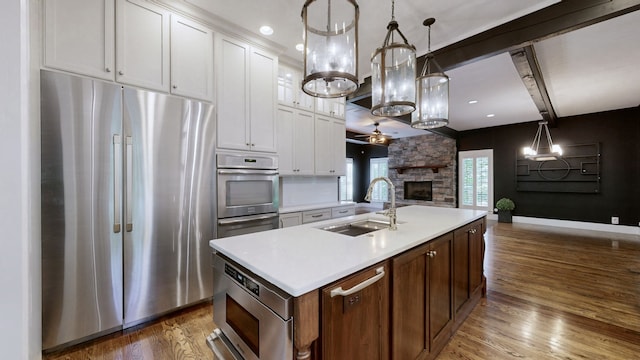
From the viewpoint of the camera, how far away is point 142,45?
2059mm

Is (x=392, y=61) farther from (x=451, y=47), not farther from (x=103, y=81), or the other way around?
(x=103, y=81)

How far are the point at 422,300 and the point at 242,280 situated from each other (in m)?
1.09

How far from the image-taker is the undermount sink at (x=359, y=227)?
1971 millimetres

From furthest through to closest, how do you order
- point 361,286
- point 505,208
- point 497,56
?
point 505,208, point 497,56, point 361,286

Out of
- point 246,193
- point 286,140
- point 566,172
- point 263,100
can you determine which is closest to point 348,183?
point 566,172

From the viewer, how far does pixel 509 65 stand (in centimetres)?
334

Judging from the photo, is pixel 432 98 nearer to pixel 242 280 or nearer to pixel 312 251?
pixel 312 251

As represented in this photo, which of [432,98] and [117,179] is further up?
[432,98]

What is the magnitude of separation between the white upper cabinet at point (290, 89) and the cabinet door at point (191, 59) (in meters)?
1.00

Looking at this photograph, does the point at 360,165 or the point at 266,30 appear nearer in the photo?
the point at 266,30

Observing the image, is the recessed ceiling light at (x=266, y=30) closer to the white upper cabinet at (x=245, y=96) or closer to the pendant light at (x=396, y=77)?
the white upper cabinet at (x=245, y=96)

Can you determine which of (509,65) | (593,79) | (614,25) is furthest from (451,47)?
(593,79)

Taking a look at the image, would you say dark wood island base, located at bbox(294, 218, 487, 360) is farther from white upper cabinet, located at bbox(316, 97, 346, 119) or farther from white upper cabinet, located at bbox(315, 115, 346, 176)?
white upper cabinet, located at bbox(316, 97, 346, 119)

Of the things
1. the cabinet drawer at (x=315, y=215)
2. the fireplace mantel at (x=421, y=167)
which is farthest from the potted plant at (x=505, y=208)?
the cabinet drawer at (x=315, y=215)
